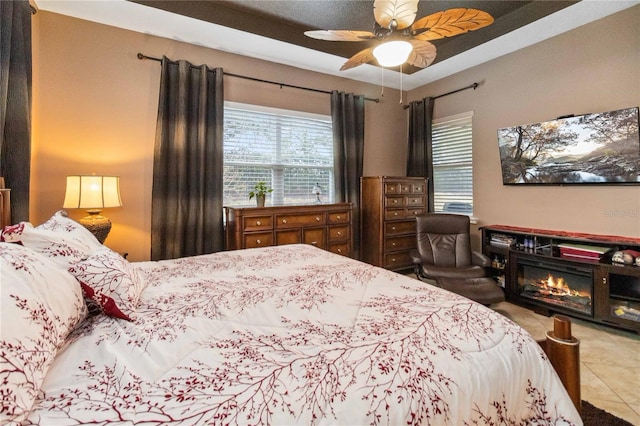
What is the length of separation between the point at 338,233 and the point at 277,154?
1270mm

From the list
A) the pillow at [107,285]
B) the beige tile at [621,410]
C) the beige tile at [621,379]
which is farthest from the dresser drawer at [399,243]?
the pillow at [107,285]

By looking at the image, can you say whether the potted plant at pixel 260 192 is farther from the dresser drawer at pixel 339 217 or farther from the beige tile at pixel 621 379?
the beige tile at pixel 621 379

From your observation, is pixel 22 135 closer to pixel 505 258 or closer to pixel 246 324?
pixel 246 324

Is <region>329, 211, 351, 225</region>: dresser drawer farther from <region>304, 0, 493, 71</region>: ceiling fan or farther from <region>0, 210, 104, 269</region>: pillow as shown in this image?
<region>0, 210, 104, 269</region>: pillow

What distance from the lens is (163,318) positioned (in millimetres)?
1124

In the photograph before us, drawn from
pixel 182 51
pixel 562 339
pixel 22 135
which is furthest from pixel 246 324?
pixel 182 51

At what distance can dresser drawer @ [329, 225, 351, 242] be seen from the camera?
3725 millimetres

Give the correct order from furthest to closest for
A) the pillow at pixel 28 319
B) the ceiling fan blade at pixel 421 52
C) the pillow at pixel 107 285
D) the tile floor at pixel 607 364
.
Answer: the ceiling fan blade at pixel 421 52 < the tile floor at pixel 607 364 < the pillow at pixel 107 285 < the pillow at pixel 28 319

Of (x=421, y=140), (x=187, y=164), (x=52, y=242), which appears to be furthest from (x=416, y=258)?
(x=52, y=242)

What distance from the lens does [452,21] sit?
199cm

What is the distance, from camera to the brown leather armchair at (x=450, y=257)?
2.90 m

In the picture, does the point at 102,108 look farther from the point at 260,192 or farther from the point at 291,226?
the point at 291,226

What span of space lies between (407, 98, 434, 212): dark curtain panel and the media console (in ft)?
4.25

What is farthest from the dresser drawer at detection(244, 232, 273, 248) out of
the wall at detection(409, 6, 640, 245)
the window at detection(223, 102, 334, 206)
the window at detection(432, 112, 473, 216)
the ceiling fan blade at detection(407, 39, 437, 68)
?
the wall at detection(409, 6, 640, 245)
